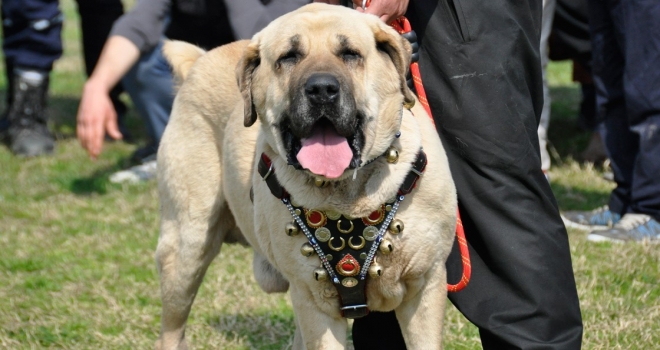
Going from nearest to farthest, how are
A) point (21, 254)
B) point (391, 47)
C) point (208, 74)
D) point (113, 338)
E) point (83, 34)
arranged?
point (391, 47) < point (208, 74) < point (113, 338) < point (21, 254) < point (83, 34)

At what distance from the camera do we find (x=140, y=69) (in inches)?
268

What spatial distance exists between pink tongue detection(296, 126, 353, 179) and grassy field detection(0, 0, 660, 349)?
60.9 inches

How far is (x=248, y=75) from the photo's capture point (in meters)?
3.08

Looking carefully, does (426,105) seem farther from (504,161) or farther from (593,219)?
(593,219)

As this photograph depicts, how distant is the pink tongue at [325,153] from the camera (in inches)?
108

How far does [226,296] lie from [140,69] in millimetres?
2650

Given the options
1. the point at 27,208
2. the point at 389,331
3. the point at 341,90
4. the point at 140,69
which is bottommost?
the point at 27,208

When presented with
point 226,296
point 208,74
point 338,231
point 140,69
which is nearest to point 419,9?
point 338,231

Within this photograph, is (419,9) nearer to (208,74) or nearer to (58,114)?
(208,74)

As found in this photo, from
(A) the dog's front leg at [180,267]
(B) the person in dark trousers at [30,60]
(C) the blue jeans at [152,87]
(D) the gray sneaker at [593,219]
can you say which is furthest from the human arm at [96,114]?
(B) the person in dark trousers at [30,60]

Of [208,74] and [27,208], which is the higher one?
[208,74]

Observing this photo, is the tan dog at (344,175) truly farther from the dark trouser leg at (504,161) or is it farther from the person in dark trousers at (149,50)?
the person in dark trousers at (149,50)

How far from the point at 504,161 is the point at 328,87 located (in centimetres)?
76

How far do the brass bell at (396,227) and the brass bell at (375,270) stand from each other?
0.39 feet
